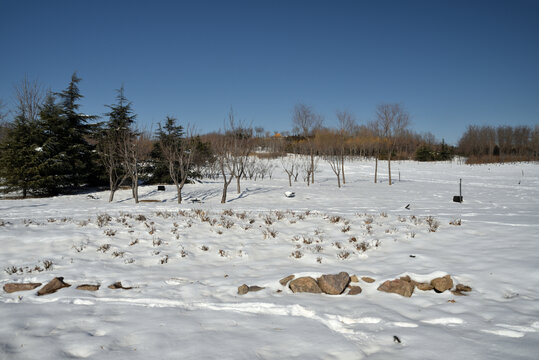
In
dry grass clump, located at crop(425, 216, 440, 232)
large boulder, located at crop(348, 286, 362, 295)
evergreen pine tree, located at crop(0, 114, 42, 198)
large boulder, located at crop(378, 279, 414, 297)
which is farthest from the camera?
evergreen pine tree, located at crop(0, 114, 42, 198)

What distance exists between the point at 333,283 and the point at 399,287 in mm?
989

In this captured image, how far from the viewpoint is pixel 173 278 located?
486 centimetres

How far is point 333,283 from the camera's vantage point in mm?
4320

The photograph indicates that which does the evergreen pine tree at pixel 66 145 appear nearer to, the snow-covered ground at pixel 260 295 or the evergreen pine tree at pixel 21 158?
→ the evergreen pine tree at pixel 21 158

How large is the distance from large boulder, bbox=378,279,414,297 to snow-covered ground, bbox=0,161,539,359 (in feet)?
0.37

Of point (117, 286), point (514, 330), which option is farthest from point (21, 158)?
point (514, 330)

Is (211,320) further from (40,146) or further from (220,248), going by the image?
(40,146)

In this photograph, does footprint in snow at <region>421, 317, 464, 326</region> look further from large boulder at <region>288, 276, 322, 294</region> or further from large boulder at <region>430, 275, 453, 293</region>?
large boulder at <region>288, 276, 322, 294</region>

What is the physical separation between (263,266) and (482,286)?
366 cm

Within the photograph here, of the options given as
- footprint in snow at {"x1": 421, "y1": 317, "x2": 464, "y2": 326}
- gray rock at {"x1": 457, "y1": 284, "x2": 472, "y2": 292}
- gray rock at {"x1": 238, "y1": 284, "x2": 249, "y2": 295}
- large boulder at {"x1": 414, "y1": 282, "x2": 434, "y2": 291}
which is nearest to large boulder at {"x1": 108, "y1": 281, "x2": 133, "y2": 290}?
gray rock at {"x1": 238, "y1": 284, "x2": 249, "y2": 295}

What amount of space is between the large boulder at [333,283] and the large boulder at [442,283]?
1304mm

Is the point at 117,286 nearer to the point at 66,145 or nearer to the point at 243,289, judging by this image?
the point at 243,289

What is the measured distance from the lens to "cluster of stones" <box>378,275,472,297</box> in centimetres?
416

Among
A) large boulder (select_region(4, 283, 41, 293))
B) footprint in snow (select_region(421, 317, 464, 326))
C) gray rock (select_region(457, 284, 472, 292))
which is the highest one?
large boulder (select_region(4, 283, 41, 293))
